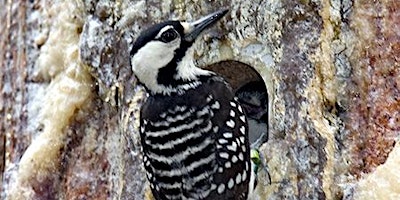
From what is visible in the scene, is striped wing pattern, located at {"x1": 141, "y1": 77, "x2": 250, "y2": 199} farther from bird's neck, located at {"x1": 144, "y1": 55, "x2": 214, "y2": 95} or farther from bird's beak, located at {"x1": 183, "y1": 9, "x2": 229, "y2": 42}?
bird's beak, located at {"x1": 183, "y1": 9, "x2": 229, "y2": 42}

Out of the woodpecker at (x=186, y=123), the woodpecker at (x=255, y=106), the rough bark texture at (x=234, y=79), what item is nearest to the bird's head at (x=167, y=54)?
the woodpecker at (x=186, y=123)

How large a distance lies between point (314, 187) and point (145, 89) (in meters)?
0.71

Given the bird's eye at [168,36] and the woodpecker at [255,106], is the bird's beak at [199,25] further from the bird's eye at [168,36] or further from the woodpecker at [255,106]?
the woodpecker at [255,106]

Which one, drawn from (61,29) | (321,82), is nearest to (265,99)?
(321,82)

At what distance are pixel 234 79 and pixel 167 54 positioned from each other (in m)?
0.65

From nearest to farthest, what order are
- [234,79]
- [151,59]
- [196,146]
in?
[196,146] < [151,59] < [234,79]

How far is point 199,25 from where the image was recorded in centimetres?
383

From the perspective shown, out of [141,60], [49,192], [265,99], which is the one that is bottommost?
[49,192]

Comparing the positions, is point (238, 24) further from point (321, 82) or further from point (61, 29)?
point (61, 29)

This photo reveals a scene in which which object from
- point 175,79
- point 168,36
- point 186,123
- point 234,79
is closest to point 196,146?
point 186,123

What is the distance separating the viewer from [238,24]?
404cm

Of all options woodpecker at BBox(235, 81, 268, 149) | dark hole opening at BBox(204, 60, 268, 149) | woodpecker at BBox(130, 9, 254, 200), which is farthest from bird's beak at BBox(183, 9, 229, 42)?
woodpecker at BBox(235, 81, 268, 149)

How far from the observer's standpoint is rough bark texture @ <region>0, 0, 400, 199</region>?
3.76m

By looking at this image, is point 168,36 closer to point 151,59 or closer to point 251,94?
point 151,59
